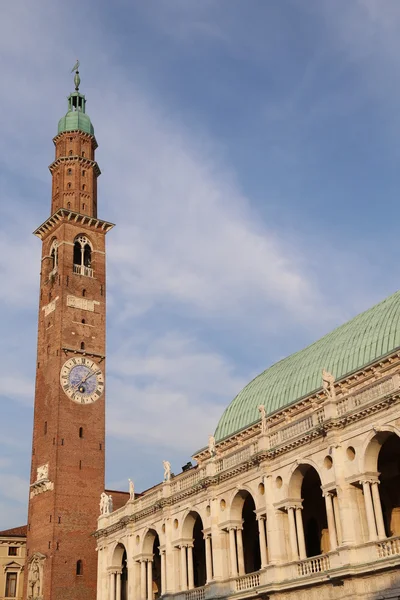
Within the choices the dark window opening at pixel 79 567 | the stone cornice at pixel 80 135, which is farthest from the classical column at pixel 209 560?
the stone cornice at pixel 80 135

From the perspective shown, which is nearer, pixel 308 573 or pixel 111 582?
pixel 308 573

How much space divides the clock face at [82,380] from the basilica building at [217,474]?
0.35 feet

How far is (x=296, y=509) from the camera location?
3941 cm

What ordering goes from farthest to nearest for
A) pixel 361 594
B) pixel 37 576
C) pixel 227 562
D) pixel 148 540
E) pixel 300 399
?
pixel 37 576 → pixel 148 540 → pixel 300 399 → pixel 227 562 → pixel 361 594

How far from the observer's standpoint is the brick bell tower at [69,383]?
63.7 meters

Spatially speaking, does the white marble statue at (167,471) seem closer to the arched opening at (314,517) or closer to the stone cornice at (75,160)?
the arched opening at (314,517)

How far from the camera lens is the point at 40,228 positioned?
78000mm

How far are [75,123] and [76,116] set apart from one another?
1460 mm

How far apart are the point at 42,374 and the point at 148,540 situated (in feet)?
75.5

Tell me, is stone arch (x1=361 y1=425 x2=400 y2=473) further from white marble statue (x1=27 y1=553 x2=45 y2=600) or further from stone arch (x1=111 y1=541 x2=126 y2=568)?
white marble statue (x1=27 y1=553 x2=45 y2=600)

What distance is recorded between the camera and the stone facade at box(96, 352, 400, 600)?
1341 inches

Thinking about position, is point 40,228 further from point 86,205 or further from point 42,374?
point 42,374

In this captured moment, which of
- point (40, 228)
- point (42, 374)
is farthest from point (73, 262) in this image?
point (42, 374)

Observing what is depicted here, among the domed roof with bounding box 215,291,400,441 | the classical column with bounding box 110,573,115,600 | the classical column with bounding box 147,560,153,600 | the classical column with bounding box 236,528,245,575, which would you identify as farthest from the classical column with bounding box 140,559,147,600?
the classical column with bounding box 236,528,245,575
